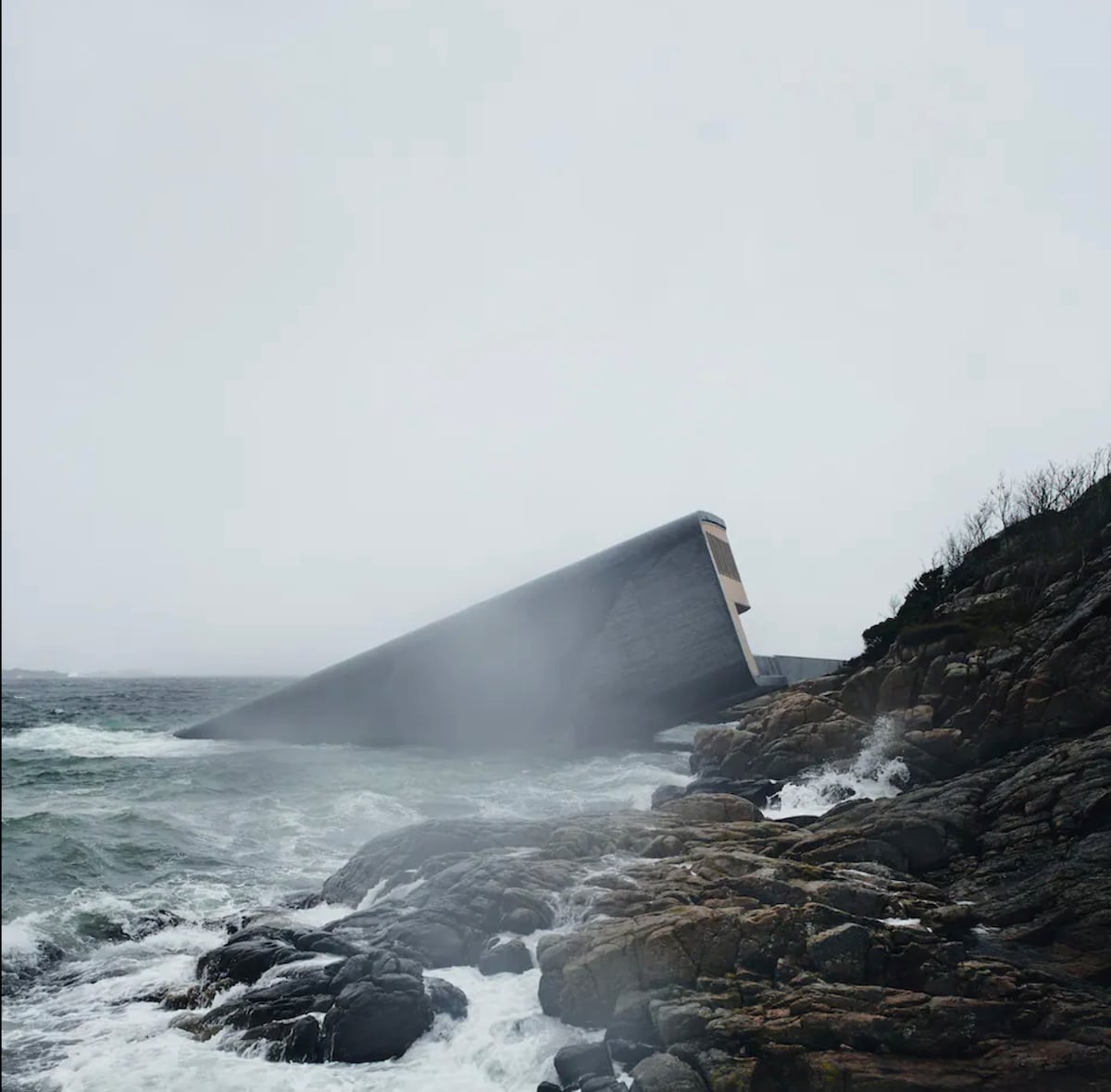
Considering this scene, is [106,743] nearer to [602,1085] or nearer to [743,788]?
[743,788]

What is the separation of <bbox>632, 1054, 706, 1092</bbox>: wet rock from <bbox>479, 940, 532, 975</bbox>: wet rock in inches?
135

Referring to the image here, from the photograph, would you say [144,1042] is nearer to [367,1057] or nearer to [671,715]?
[367,1057]

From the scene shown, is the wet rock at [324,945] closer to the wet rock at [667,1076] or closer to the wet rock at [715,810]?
the wet rock at [667,1076]

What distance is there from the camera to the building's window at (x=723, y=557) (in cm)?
2812

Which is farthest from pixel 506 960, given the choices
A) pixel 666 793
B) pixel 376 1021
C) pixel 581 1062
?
pixel 666 793

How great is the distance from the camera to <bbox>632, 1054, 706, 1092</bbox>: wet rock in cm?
867

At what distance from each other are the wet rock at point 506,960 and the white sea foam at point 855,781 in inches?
348

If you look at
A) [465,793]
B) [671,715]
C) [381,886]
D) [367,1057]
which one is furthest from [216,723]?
[367,1057]

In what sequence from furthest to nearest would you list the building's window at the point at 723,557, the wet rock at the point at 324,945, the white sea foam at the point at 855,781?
the building's window at the point at 723,557 < the white sea foam at the point at 855,781 < the wet rock at the point at 324,945

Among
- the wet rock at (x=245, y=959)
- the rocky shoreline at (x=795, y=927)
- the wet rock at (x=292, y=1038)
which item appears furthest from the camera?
the wet rock at (x=245, y=959)

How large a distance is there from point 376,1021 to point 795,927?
5666 mm

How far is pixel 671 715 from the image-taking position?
28969 mm

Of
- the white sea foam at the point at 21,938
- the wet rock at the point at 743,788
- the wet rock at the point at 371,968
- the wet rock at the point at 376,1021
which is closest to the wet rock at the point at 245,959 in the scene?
the wet rock at the point at 371,968

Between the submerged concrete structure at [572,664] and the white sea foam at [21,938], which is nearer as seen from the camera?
the white sea foam at [21,938]
